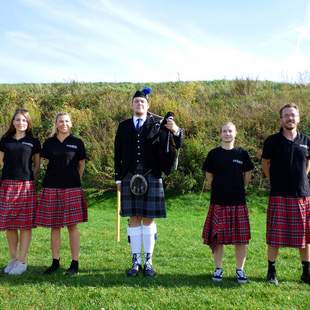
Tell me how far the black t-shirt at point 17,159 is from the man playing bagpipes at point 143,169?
3.27ft

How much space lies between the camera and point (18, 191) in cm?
484

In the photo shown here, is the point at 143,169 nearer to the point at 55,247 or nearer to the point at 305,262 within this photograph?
the point at 55,247

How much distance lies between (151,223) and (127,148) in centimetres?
84

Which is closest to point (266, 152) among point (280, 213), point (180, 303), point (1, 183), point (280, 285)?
point (280, 213)

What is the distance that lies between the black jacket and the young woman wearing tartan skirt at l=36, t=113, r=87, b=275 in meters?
0.51

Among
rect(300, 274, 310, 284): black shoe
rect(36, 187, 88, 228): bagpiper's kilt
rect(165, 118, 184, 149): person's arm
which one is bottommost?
rect(300, 274, 310, 284): black shoe

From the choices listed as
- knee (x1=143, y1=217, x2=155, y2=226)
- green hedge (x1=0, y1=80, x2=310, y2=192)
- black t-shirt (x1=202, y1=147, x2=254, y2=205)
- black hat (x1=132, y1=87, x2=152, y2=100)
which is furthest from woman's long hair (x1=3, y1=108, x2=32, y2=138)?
green hedge (x1=0, y1=80, x2=310, y2=192)

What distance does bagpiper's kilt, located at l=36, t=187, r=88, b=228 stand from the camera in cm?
474

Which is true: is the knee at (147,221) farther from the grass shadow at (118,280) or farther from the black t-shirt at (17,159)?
the black t-shirt at (17,159)

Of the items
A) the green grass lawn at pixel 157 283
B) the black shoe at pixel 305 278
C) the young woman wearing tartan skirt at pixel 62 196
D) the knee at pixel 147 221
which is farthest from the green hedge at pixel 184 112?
the black shoe at pixel 305 278

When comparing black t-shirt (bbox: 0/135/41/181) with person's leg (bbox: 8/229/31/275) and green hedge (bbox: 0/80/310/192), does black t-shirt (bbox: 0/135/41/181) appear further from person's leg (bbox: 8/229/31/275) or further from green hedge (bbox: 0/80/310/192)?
green hedge (bbox: 0/80/310/192)

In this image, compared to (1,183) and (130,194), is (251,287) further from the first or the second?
(1,183)

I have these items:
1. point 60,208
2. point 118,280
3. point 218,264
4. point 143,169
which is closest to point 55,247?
point 60,208

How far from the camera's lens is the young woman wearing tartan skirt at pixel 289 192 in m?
4.36
